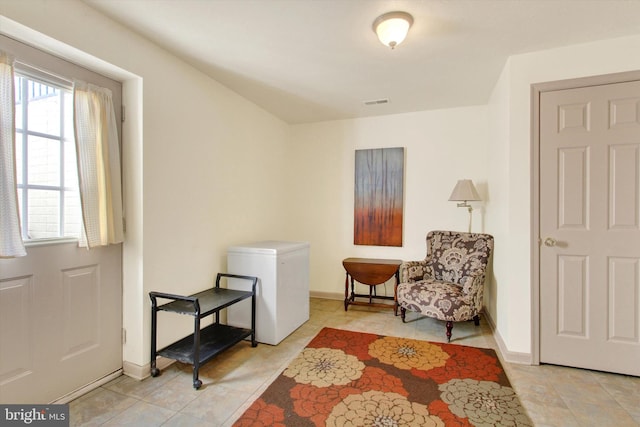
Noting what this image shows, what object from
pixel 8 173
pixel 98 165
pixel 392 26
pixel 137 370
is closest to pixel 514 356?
pixel 392 26

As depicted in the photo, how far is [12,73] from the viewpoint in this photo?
1517mm

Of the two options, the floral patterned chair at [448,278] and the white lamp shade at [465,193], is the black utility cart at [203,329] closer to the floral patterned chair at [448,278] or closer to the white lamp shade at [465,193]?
the floral patterned chair at [448,278]

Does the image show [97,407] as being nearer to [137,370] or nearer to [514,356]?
[137,370]

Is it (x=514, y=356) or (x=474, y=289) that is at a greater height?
(x=474, y=289)

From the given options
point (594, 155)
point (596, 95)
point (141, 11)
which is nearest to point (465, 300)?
point (594, 155)

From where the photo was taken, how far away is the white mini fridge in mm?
2592

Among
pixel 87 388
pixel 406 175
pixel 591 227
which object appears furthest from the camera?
pixel 406 175

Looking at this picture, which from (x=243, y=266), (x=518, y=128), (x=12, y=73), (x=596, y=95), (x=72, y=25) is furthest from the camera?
(x=243, y=266)

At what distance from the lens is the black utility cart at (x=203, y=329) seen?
1978 mm

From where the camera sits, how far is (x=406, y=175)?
368cm

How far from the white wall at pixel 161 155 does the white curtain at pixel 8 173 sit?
269mm

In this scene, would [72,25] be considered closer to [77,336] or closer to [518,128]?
[77,336]

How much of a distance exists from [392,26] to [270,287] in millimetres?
2136

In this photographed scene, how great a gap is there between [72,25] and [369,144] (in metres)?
2.97
